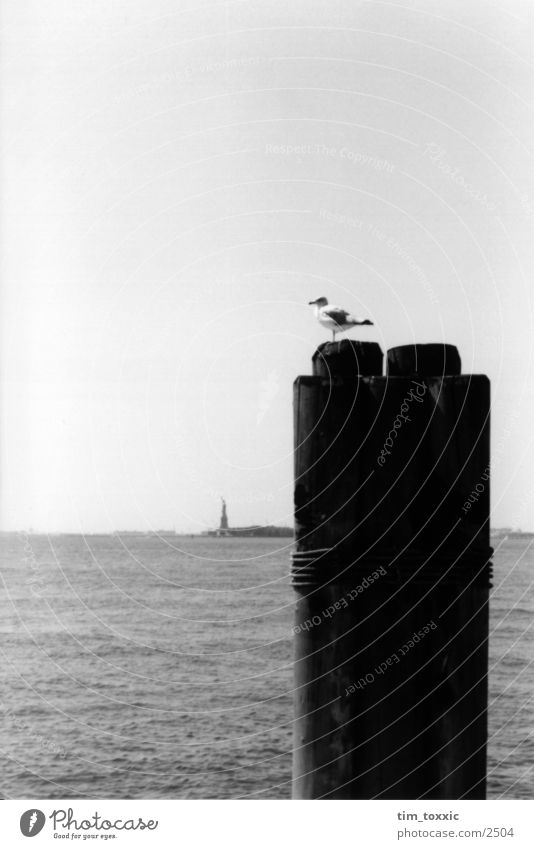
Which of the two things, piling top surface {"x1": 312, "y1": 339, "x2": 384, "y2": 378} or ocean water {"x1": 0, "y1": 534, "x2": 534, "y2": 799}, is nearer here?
piling top surface {"x1": 312, "y1": 339, "x2": 384, "y2": 378}

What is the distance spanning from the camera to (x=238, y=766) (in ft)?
92.0

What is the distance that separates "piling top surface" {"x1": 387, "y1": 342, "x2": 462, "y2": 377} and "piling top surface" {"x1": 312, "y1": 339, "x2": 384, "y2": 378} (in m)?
0.11

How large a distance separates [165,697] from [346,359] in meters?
34.1

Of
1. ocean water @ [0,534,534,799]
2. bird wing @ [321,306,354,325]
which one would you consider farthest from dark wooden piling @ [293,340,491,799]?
ocean water @ [0,534,534,799]

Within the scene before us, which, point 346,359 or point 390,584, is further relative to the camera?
point 346,359

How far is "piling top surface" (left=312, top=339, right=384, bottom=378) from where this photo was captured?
5223 millimetres

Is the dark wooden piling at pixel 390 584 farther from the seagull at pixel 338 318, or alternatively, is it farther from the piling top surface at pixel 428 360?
the seagull at pixel 338 318

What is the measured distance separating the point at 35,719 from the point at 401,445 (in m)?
32.1

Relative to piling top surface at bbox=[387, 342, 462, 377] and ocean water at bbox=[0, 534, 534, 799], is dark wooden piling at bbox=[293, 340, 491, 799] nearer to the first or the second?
piling top surface at bbox=[387, 342, 462, 377]

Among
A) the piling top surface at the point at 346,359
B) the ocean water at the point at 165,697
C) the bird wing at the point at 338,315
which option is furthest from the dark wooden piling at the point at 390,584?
the ocean water at the point at 165,697

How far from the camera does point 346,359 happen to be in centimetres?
524

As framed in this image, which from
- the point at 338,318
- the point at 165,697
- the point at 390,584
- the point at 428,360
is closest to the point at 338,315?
the point at 338,318

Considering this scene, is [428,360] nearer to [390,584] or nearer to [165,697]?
[390,584]
